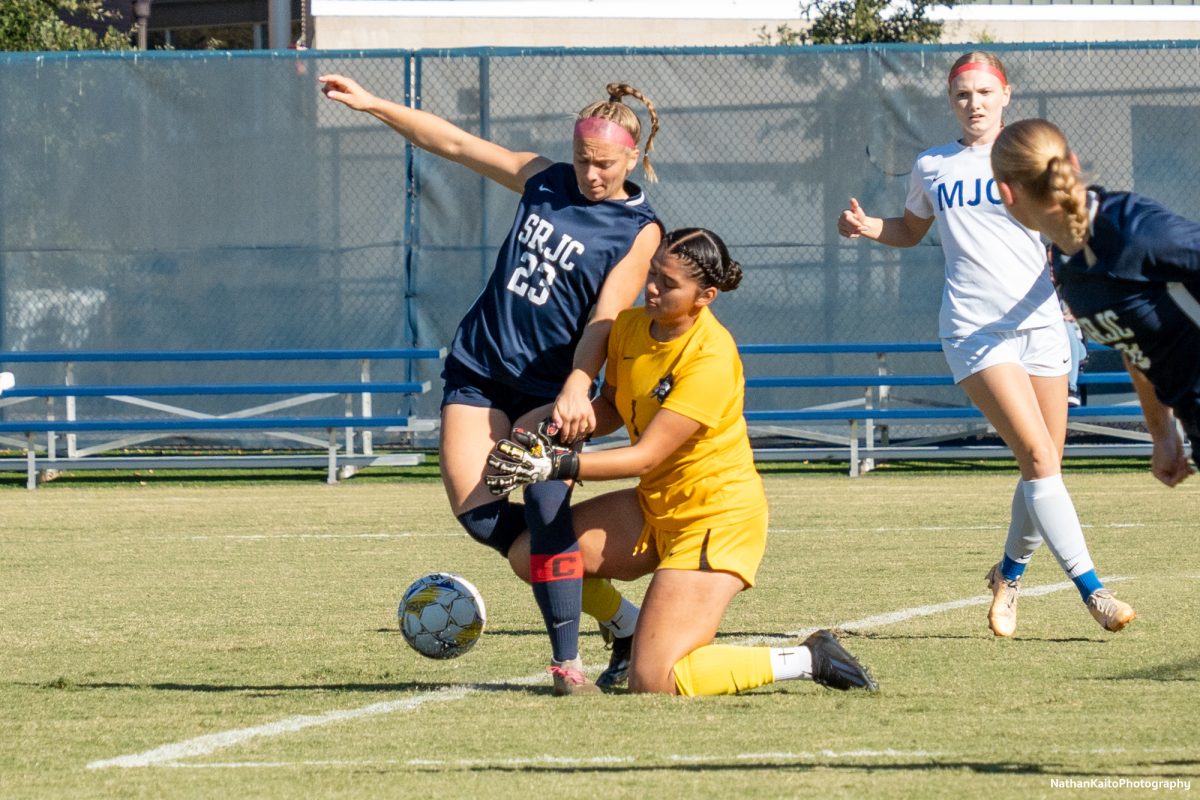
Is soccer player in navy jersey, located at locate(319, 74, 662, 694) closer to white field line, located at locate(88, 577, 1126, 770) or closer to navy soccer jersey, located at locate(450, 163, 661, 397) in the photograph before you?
navy soccer jersey, located at locate(450, 163, 661, 397)

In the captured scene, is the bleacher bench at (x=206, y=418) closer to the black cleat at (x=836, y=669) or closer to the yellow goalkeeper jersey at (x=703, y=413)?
the yellow goalkeeper jersey at (x=703, y=413)

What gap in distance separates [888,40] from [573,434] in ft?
71.2

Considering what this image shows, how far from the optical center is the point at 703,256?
15.6 ft

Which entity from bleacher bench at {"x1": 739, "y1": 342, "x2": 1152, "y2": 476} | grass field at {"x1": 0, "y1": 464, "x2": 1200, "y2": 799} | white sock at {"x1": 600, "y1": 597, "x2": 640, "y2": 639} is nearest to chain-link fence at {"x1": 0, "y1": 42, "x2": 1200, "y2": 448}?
bleacher bench at {"x1": 739, "y1": 342, "x2": 1152, "y2": 476}

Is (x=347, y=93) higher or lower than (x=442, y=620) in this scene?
higher

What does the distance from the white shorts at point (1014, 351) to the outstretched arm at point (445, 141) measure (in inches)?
64.4

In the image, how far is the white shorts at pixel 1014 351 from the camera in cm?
580

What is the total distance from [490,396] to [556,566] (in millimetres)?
704

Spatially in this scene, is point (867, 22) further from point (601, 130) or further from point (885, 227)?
point (601, 130)

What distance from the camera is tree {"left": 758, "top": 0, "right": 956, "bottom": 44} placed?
24.6 metres

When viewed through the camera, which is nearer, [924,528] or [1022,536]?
[1022,536]

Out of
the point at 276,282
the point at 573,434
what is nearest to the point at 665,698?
the point at 573,434

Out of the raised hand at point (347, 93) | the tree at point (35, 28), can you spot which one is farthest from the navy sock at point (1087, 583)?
the tree at point (35, 28)

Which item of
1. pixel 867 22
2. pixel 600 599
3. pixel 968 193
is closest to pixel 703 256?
pixel 600 599
